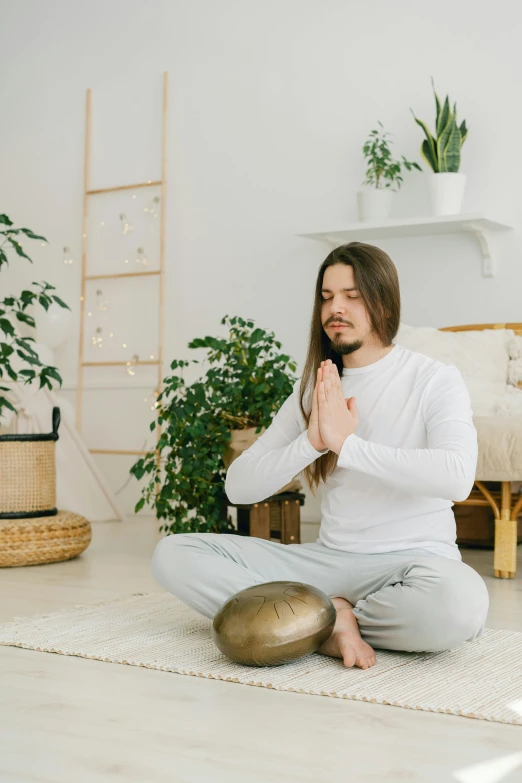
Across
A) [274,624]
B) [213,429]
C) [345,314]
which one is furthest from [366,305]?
[213,429]

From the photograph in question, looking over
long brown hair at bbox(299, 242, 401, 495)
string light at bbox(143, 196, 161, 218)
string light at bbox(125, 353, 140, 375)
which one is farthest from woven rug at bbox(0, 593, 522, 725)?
string light at bbox(143, 196, 161, 218)

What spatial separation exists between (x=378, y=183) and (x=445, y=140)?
13.9 inches

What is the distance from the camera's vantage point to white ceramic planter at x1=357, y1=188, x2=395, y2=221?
4.14m

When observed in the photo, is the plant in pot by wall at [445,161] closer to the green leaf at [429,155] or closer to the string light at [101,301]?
the green leaf at [429,155]

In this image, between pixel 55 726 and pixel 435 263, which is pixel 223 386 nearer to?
pixel 435 263

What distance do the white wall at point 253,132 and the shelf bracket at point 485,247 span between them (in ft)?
0.14

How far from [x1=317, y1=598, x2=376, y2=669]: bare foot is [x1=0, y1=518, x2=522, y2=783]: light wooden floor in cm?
21

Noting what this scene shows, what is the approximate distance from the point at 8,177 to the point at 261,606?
169 inches

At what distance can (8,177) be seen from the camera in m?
5.58

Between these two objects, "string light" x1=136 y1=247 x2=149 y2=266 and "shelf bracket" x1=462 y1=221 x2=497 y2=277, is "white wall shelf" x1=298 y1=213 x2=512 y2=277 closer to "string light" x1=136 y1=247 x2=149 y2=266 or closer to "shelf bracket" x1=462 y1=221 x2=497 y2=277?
"shelf bracket" x1=462 y1=221 x2=497 y2=277

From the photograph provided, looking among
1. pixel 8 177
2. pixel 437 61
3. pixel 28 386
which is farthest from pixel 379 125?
pixel 8 177

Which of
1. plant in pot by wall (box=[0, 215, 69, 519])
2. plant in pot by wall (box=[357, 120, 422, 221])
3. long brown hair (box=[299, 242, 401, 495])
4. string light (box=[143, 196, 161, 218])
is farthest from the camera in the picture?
string light (box=[143, 196, 161, 218])

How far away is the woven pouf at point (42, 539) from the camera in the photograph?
3332 millimetres

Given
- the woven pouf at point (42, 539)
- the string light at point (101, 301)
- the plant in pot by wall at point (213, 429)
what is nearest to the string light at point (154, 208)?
the string light at point (101, 301)
